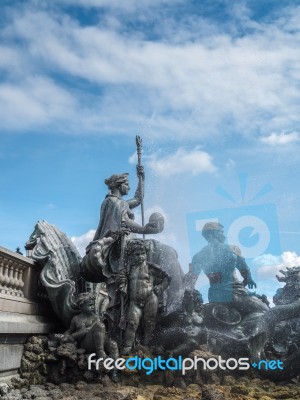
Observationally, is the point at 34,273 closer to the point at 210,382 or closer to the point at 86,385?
the point at 86,385

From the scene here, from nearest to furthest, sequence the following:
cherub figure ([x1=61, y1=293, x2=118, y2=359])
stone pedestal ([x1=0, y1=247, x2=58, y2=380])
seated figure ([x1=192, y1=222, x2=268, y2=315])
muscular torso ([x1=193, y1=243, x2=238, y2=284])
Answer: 1. stone pedestal ([x1=0, y1=247, x2=58, y2=380])
2. cherub figure ([x1=61, y1=293, x2=118, y2=359])
3. seated figure ([x1=192, y1=222, x2=268, y2=315])
4. muscular torso ([x1=193, y1=243, x2=238, y2=284])

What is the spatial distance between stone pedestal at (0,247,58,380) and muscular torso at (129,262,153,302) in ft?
5.32

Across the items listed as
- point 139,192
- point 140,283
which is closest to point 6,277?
point 140,283

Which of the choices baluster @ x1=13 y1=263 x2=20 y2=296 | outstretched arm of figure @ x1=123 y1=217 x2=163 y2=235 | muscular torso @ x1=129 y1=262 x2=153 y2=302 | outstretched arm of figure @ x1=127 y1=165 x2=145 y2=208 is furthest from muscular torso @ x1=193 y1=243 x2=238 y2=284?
baluster @ x1=13 y1=263 x2=20 y2=296

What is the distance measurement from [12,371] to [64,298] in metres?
1.70

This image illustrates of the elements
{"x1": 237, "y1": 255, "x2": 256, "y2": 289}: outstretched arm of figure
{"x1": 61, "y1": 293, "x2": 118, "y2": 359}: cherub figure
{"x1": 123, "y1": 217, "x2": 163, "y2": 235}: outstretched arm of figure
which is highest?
{"x1": 123, "y1": 217, "x2": 163, "y2": 235}: outstretched arm of figure

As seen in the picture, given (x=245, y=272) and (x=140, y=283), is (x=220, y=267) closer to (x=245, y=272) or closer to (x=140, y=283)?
(x=245, y=272)

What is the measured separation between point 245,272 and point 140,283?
277 centimetres

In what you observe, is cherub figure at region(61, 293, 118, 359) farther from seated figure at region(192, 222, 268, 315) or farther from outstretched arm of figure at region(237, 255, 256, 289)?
outstretched arm of figure at region(237, 255, 256, 289)

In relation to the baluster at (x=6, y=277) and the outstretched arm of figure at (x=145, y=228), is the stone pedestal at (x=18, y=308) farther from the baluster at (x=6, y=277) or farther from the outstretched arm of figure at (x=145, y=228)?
the outstretched arm of figure at (x=145, y=228)

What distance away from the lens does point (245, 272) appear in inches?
427

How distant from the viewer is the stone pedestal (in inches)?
311

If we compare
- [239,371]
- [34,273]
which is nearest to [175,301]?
[239,371]

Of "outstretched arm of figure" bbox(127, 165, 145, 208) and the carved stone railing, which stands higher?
"outstretched arm of figure" bbox(127, 165, 145, 208)
